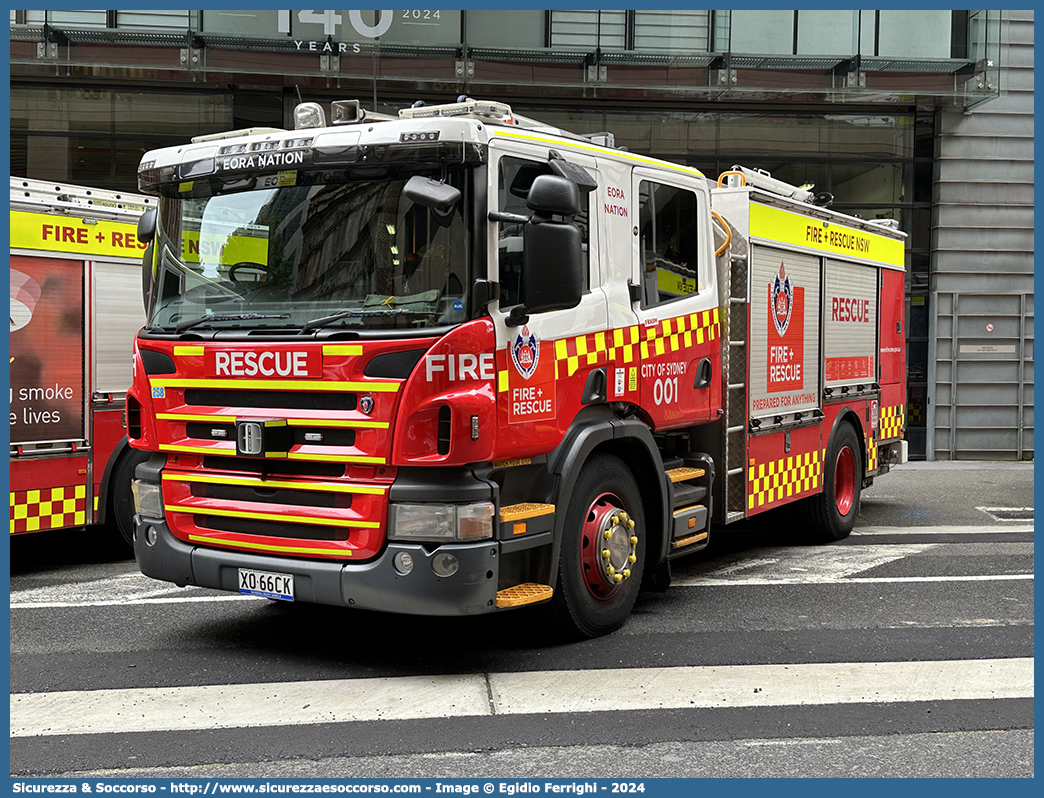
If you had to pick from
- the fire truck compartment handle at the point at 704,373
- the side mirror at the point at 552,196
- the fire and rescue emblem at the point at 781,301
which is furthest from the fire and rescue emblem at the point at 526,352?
the fire and rescue emblem at the point at 781,301

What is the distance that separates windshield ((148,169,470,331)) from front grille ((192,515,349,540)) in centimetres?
102

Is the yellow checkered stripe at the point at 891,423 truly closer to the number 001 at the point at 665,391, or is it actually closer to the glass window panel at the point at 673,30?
Answer: the number 001 at the point at 665,391

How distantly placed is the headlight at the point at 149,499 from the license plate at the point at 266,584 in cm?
74

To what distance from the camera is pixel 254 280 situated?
19.3ft

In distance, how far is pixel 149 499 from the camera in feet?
20.7

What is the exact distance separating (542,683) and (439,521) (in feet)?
3.24

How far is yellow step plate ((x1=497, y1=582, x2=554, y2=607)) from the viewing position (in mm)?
5617

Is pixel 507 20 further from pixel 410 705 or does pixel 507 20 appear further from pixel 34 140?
pixel 410 705

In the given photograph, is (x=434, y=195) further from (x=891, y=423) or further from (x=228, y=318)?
(x=891, y=423)

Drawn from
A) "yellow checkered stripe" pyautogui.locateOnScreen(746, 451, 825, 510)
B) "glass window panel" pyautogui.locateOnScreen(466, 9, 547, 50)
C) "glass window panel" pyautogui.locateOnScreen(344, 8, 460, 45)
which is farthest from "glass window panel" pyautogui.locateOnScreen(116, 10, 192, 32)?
"yellow checkered stripe" pyautogui.locateOnScreen(746, 451, 825, 510)

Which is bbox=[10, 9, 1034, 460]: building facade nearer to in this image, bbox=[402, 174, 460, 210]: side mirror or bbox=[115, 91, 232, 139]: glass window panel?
bbox=[115, 91, 232, 139]: glass window panel

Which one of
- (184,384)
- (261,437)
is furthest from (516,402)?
(184,384)

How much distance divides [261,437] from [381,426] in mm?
698

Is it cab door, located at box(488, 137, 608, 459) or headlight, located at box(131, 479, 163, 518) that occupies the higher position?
cab door, located at box(488, 137, 608, 459)
